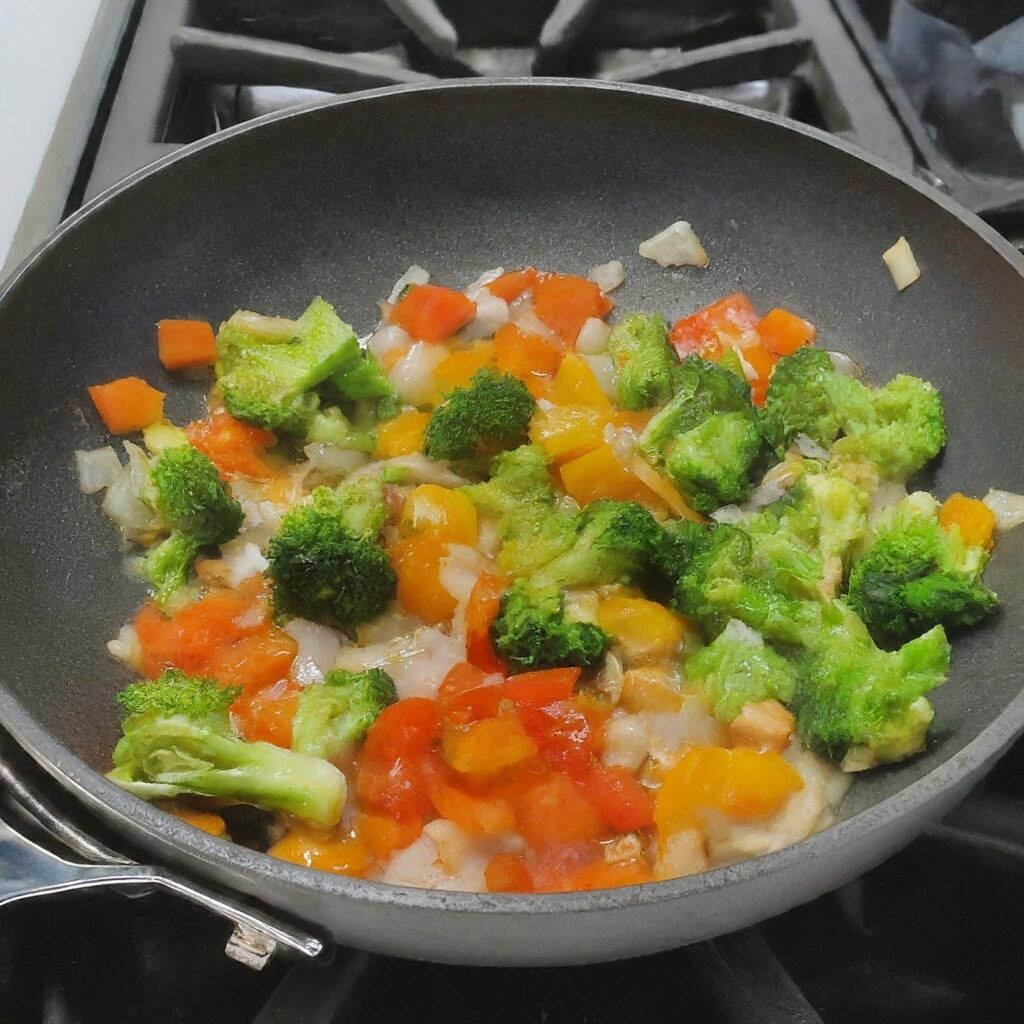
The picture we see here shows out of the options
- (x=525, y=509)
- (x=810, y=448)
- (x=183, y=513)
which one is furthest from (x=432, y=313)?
(x=810, y=448)

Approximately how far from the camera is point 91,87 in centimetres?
176

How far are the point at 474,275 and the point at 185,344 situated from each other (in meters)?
0.54

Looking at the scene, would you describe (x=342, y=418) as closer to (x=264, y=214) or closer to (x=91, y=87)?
(x=264, y=214)

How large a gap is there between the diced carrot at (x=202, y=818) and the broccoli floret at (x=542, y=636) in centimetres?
39

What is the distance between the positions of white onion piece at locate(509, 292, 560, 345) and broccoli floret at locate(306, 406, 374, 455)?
363 mm

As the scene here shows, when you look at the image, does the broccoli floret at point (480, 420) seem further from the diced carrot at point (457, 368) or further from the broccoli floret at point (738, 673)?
the broccoli floret at point (738, 673)

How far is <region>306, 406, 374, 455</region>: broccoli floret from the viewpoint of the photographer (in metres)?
1.54

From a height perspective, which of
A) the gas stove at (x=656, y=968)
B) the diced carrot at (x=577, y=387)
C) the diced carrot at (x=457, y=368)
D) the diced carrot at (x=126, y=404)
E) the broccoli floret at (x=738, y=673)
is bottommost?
the gas stove at (x=656, y=968)

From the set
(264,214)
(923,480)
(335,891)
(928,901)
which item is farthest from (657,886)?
(264,214)

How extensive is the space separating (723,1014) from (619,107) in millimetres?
1400

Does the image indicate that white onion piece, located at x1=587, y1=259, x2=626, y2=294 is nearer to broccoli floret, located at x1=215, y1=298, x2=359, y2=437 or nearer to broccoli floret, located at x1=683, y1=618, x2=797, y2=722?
broccoli floret, located at x1=215, y1=298, x2=359, y2=437

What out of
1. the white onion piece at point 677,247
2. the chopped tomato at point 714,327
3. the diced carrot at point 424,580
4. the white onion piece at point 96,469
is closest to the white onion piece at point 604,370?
the chopped tomato at point 714,327

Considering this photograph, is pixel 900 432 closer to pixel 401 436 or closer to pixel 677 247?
pixel 677 247

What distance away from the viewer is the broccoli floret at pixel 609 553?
1.29 meters
